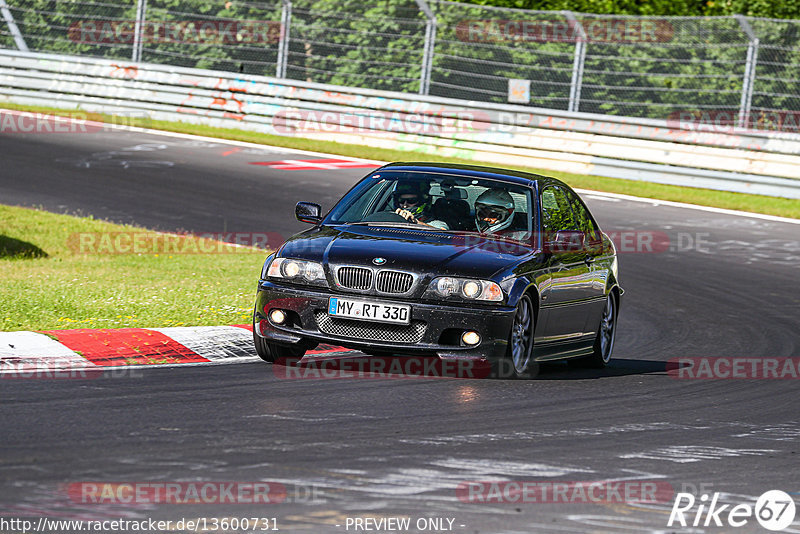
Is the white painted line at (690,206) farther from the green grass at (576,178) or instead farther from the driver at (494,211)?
the driver at (494,211)

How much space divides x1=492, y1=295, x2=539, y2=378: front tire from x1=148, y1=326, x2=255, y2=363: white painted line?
1789 mm

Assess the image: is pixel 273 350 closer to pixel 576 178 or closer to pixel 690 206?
pixel 690 206

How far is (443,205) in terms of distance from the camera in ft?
33.4

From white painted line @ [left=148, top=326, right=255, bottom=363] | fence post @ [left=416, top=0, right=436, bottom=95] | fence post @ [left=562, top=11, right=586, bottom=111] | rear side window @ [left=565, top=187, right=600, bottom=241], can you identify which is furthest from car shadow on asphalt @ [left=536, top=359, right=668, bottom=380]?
fence post @ [left=416, top=0, right=436, bottom=95]

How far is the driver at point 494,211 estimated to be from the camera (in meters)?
10.1

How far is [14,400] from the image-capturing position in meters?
7.55

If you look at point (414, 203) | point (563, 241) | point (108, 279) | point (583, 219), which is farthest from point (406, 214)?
point (108, 279)

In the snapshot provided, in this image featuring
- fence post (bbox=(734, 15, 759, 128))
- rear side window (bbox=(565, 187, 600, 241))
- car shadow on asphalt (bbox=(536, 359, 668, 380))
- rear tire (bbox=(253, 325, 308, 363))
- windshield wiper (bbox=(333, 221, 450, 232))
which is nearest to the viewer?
rear tire (bbox=(253, 325, 308, 363))

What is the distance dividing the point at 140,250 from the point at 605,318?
6.59 meters

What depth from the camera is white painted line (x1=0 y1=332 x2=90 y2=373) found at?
8.81 m

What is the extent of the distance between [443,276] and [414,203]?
4.49 ft

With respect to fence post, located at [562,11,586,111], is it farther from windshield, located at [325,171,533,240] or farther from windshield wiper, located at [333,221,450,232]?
windshield wiper, located at [333,221,450,232]

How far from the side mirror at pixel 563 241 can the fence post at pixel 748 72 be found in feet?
41.6

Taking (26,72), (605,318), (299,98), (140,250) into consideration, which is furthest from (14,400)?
(26,72)
